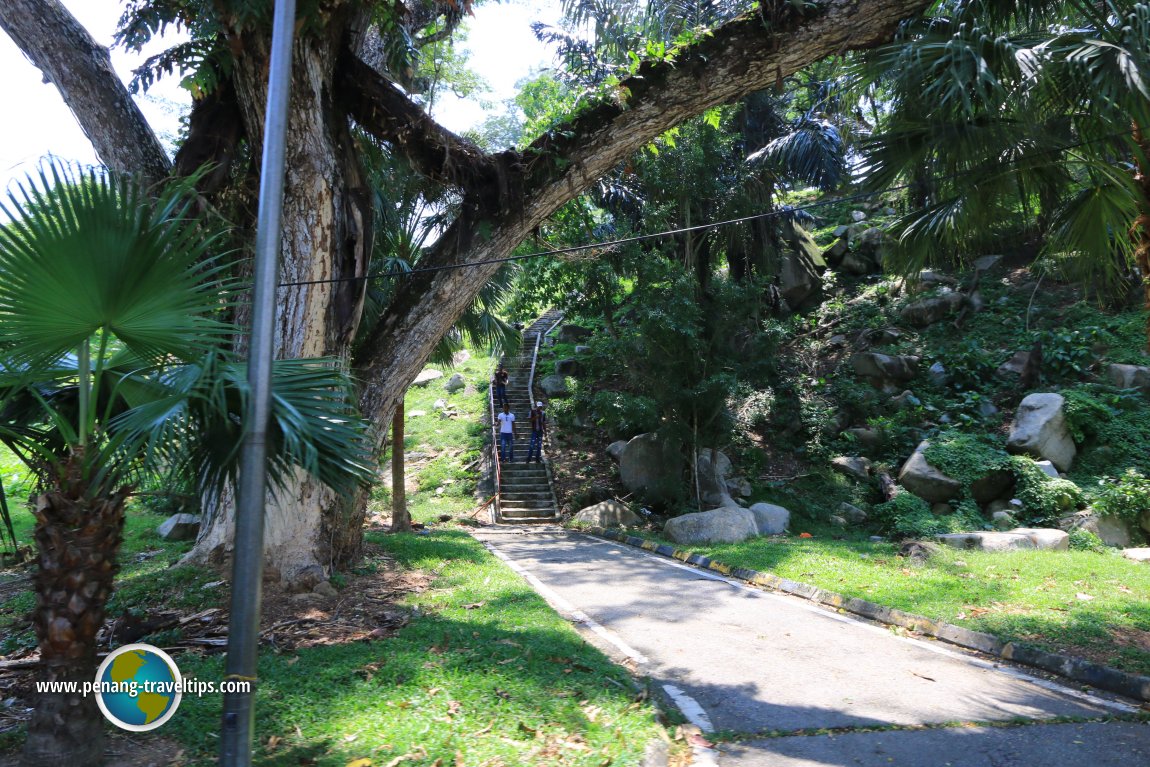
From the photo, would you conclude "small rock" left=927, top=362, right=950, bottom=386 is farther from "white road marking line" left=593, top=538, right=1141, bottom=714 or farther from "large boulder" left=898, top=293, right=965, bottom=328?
"white road marking line" left=593, top=538, right=1141, bottom=714

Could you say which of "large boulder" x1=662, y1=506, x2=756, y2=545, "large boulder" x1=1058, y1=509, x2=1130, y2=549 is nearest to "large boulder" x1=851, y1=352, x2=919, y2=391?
"large boulder" x1=662, y1=506, x2=756, y2=545

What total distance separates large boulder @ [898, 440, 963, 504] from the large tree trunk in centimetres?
1193

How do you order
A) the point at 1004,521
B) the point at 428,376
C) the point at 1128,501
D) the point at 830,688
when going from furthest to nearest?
the point at 428,376, the point at 1004,521, the point at 1128,501, the point at 830,688

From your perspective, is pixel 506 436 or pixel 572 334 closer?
pixel 506 436

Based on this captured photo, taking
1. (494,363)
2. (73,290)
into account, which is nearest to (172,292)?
(73,290)

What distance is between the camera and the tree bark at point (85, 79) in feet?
25.8

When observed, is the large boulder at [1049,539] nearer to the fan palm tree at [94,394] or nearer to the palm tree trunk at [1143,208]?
the palm tree trunk at [1143,208]

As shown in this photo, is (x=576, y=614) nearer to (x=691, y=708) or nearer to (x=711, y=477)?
(x=691, y=708)

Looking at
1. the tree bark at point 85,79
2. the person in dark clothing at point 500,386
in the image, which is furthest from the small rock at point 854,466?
the tree bark at point 85,79

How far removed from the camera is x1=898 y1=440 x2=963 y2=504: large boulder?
49.8ft

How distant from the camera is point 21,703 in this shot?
504 centimetres

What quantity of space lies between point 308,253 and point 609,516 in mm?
10983

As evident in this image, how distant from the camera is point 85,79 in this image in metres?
8.03

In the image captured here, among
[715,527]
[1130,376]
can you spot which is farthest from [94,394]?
[1130,376]
